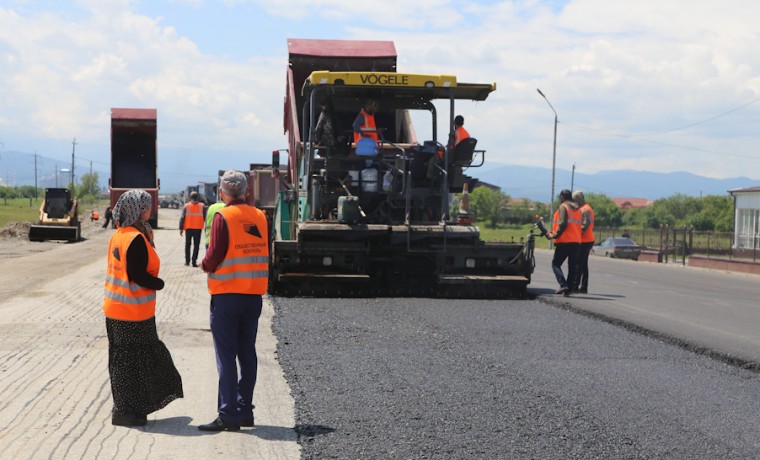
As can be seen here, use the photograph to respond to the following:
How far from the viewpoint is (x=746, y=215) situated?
133ft

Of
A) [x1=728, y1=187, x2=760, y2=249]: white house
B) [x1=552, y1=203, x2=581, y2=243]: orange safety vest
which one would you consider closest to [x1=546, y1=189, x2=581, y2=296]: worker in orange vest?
[x1=552, y1=203, x2=581, y2=243]: orange safety vest

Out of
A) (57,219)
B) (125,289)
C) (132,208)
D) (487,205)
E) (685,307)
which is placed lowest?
(685,307)

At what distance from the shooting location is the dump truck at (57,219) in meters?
30.7

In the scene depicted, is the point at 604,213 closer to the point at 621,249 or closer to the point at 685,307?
the point at 621,249

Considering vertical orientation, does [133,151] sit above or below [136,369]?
above

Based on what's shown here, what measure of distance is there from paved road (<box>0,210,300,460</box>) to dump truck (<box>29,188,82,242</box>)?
18046 mm

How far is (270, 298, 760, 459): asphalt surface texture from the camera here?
5.54 m

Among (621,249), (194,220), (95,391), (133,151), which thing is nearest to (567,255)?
(194,220)

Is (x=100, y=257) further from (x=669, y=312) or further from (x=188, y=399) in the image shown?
(x=188, y=399)

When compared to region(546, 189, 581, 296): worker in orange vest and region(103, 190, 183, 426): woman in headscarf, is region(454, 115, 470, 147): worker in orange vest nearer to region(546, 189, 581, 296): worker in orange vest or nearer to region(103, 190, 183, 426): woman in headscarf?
region(546, 189, 581, 296): worker in orange vest

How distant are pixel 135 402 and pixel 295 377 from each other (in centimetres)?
178

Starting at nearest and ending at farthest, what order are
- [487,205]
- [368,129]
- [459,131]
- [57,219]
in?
[368,129] → [459,131] → [57,219] → [487,205]

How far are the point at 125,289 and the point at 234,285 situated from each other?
2.33 feet

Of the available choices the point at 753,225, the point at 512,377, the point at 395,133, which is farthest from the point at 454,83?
the point at 753,225
